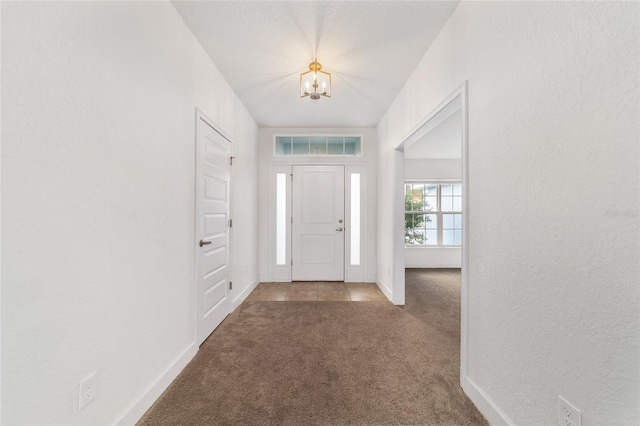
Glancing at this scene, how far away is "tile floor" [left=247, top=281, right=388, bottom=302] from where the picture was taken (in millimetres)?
3520

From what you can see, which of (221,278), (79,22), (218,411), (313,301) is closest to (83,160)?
(79,22)

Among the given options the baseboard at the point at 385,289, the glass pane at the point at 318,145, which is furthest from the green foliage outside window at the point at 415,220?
the glass pane at the point at 318,145

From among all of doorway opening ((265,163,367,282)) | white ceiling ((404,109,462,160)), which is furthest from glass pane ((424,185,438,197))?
doorway opening ((265,163,367,282))

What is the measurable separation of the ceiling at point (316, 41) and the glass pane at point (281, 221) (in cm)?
149

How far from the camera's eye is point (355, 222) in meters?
4.36

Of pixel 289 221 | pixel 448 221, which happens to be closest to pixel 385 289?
pixel 289 221

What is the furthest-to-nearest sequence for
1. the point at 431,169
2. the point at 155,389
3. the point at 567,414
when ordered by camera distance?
the point at 431,169
the point at 155,389
the point at 567,414

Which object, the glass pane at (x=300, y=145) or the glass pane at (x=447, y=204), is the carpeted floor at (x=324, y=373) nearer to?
the glass pane at (x=300, y=145)

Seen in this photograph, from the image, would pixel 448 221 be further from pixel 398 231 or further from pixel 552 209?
pixel 552 209

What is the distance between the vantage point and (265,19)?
1914mm

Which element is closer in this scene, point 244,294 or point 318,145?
point 244,294

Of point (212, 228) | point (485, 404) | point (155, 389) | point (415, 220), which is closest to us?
point (485, 404)

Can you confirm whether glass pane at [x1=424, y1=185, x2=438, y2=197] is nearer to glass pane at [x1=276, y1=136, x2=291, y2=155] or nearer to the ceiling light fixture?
glass pane at [x1=276, y1=136, x2=291, y2=155]

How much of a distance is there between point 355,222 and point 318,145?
1443mm
